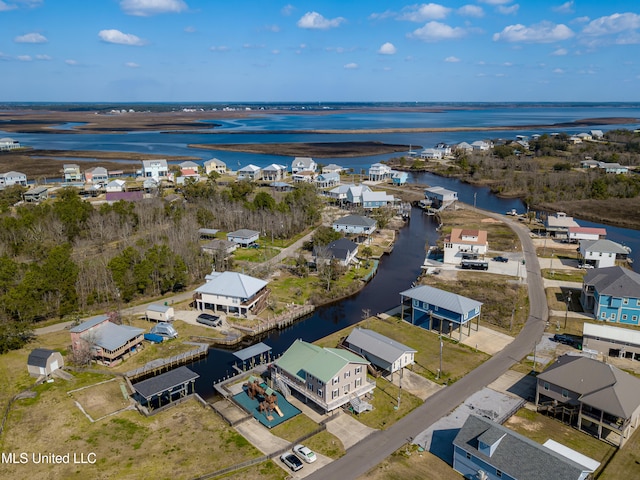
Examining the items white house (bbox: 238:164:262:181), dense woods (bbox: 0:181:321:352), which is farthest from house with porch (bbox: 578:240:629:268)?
white house (bbox: 238:164:262:181)

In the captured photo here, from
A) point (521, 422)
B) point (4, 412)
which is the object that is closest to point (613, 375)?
point (521, 422)

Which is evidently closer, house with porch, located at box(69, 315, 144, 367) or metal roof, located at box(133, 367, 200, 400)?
metal roof, located at box(133, 367, 200, 400)

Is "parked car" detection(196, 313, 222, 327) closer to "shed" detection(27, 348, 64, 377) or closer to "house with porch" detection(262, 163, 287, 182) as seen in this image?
"shed" detection(27, 348, 64, 377)

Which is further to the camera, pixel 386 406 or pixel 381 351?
pixel 381 351

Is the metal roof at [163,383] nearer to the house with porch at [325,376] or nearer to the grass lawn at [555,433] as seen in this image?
the house with porch at [325,376]

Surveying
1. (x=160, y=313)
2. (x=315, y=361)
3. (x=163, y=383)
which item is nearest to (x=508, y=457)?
(x=315, y=361)

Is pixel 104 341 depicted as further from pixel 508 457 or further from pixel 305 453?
pixel 508 457

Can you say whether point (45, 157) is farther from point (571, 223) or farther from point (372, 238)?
point (571, 223)
